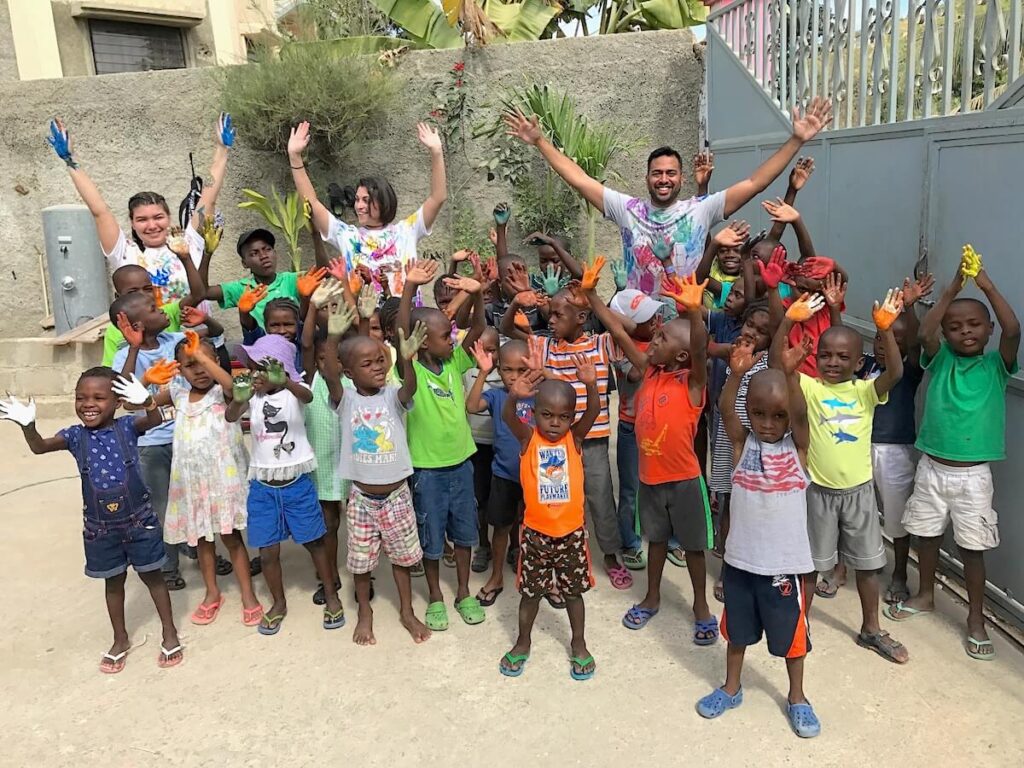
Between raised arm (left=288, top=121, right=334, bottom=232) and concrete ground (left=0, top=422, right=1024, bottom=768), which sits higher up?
raised arm (left=288, top=121, right=334, bottom=232)

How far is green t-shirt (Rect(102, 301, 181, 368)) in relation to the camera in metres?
3.59

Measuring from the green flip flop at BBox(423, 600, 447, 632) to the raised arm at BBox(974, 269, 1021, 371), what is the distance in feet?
7.88

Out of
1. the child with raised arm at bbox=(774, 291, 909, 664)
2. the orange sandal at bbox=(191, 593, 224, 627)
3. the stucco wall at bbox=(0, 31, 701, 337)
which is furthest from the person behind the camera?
the stucco wall at bbox=(0, 31, 701, 337)

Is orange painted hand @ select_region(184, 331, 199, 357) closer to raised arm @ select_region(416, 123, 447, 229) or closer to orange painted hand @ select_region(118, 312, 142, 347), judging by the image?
orange painted hand @ select_region(118, 312, 142, 347)

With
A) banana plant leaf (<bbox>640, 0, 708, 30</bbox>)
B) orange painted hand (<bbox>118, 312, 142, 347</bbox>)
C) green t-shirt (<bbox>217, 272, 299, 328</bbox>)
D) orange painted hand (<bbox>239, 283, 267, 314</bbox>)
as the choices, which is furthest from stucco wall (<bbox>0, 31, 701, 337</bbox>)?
orange painted hand (<bbox>118, 312, 142, 347</bbox>)

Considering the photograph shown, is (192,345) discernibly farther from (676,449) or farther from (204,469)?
(676,449)

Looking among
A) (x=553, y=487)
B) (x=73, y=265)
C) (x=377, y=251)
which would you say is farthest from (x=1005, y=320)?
(x=73, y=265)

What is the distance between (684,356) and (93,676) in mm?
2594

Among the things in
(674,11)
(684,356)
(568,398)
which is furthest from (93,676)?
(674,11)

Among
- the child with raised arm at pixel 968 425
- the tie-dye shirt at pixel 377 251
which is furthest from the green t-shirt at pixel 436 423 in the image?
the child with raised arm at pixel 968 425

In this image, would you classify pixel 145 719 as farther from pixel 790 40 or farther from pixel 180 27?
pixel 180 27

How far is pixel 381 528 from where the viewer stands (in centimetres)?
316

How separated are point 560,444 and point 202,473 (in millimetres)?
1563

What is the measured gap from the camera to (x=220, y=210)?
7.90 m
